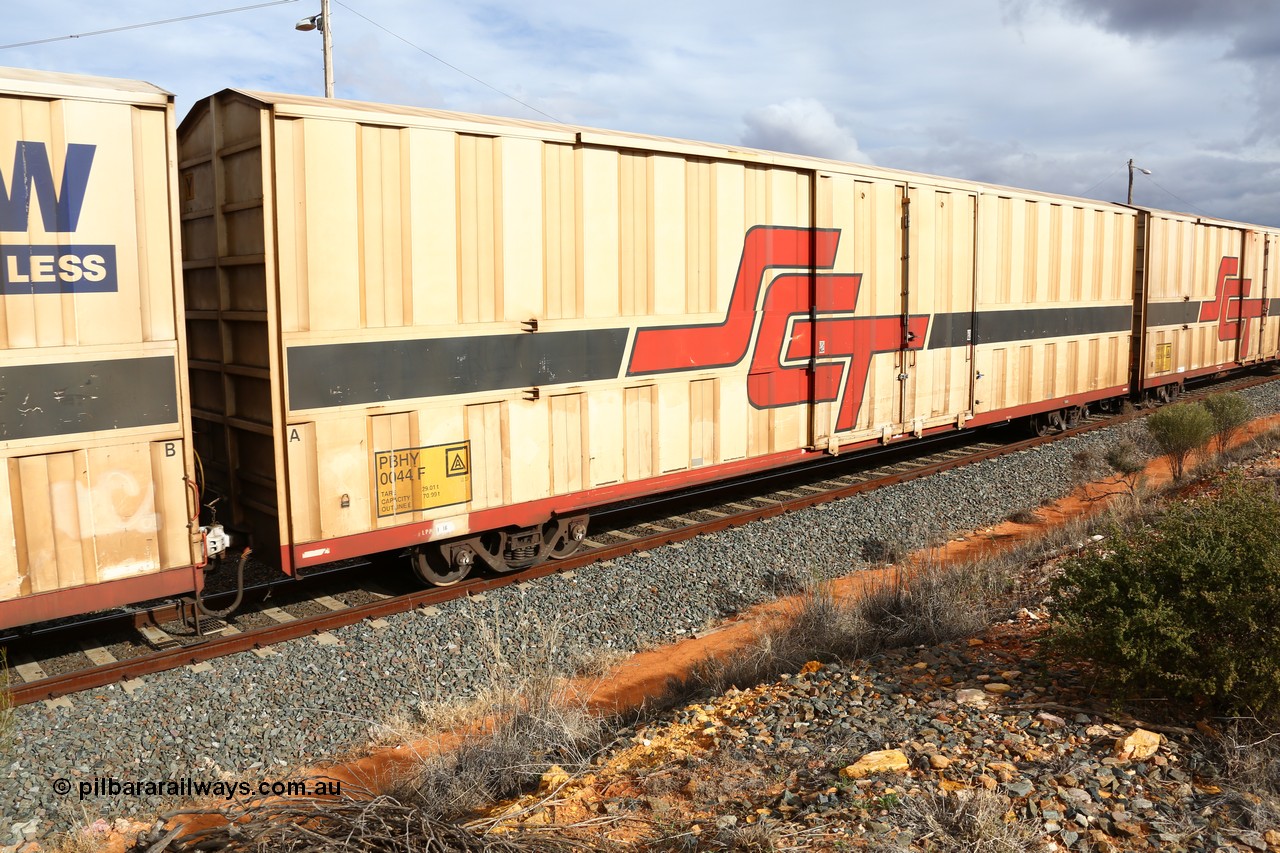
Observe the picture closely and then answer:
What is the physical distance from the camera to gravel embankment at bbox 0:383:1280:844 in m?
5.55

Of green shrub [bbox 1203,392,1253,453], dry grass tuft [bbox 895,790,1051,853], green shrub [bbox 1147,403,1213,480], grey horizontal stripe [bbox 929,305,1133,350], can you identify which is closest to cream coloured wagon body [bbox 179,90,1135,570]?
grey horizontal stripe [bbox 929,305,1133,350]

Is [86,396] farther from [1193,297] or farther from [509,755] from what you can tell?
[1193,297]

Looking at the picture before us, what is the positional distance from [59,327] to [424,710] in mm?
3560

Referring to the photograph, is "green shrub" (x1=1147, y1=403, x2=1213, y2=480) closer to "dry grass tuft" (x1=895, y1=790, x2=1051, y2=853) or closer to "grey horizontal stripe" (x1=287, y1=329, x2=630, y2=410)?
"grey horizontal stripe" (x1=287, y1=329, x2=630, y2=410)

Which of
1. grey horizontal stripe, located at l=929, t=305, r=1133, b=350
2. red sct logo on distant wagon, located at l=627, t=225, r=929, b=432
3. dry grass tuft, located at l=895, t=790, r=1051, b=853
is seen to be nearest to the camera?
dry grass tuft, located at l=895, t=790, r=1051, b=853

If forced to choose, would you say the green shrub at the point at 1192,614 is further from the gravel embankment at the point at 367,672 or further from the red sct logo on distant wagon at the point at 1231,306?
the red sct logo on distant wagon at the point at 1231,306

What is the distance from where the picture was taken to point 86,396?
6340mm

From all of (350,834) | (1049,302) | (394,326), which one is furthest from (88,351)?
(1049,302)

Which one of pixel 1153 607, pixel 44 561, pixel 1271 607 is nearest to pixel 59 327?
pixel 44 561

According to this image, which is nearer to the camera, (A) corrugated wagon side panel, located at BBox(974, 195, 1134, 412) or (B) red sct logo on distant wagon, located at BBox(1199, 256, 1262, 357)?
(A) corrugated wagon side panel, located at BBox(974, 195, 1134, 412)

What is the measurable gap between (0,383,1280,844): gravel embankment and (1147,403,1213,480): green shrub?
200 inches

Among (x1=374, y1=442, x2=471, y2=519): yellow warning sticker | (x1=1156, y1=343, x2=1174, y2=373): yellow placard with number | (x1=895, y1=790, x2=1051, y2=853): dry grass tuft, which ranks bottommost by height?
(x1=895, y1=790, x2=1051, y2=853): dry grass tuft

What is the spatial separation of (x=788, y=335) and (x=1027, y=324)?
6164 mm

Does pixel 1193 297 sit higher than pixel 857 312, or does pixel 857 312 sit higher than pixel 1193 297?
pixel 1193 297
